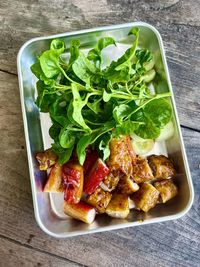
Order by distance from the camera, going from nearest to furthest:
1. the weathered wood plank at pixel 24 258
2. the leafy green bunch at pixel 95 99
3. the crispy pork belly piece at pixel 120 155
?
the leafy green bunch at pixel 95 99 → the crispy pork belly piece at pixel 120 155 → the weathered wood plank at pixel 24 258

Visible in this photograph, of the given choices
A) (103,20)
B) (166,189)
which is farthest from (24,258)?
(103,20)

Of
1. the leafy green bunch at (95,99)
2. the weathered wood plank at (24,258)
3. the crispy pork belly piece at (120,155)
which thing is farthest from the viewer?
the weathered wood plank at (24,258)

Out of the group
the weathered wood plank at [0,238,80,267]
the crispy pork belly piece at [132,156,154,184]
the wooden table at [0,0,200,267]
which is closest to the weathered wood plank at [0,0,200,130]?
the wooden table at [0,0,200,267]

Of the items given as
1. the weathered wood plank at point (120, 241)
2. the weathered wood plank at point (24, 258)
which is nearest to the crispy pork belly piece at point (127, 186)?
the weathered wood plank at point (120, 241)

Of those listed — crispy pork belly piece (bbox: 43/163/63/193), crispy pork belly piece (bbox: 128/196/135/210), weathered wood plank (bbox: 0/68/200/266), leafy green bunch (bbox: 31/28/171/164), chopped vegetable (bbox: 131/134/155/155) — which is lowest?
weathered wood plank (bbox: 0/68/200/266)

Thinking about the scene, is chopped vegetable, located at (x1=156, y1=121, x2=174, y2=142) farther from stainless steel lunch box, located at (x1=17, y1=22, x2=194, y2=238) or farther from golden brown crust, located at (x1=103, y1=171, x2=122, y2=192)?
golden brown crust, located at (x1=103, y1=171, x2=122, y2=192)

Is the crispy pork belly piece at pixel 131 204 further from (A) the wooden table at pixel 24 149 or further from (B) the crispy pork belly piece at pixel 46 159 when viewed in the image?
(B) the crispy pork belly piece at pixel 46 159

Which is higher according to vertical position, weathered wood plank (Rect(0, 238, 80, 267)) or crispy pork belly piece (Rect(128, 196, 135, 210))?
crispy pork belly piece (Rect(128, 196, 135, 210))
